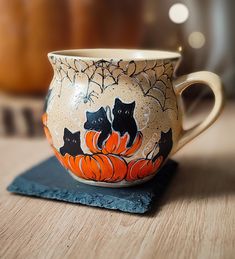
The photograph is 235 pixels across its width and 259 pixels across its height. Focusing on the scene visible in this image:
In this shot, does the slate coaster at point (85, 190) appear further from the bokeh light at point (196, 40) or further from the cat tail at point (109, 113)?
the bokeh light at point (196, 40)

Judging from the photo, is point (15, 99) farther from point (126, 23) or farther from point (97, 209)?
point (97, 209)

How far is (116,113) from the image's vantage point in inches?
15.4

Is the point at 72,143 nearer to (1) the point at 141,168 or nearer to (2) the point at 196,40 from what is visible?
(1) the point at 141,168

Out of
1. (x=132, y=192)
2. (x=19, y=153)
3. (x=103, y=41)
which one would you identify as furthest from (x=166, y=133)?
(x=103, y=41)

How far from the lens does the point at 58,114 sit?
0.41m

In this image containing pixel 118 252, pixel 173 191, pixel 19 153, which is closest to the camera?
pixel 118 252

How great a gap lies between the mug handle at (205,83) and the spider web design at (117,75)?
0.7 inches

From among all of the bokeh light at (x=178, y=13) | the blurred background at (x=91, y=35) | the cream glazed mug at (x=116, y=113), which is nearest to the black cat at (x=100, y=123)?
the cream glazed mug at (x=116, y=113)

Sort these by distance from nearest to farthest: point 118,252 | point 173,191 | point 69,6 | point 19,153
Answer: point 118,252 → point 173,191 → point 19,153 → point 69,6

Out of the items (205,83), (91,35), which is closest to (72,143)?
(205,83)

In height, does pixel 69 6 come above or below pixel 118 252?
above

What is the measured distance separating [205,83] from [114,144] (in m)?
0.11

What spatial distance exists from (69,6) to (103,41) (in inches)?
3.2

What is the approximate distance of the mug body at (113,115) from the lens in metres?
0.39
